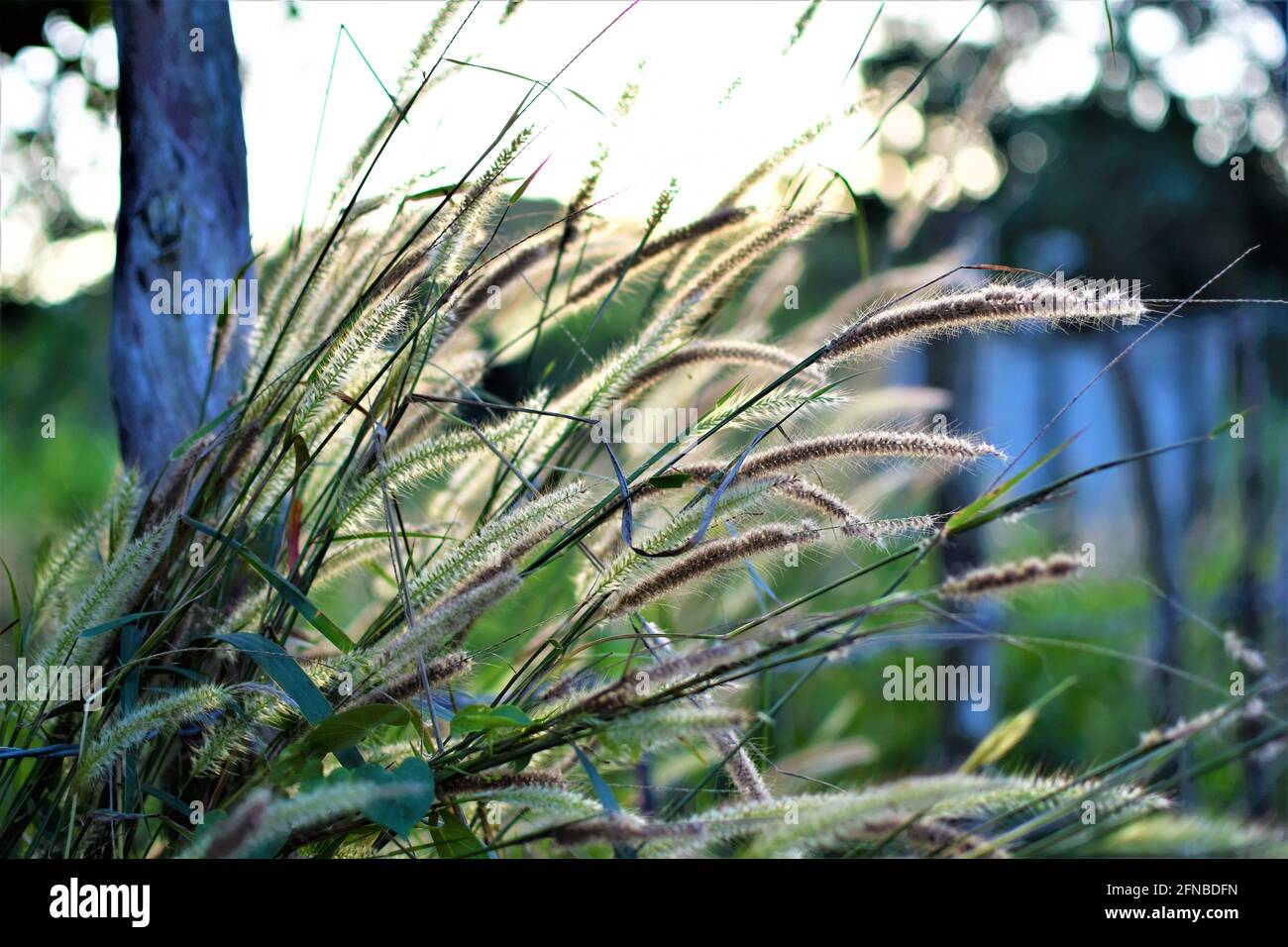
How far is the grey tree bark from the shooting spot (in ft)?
4.65

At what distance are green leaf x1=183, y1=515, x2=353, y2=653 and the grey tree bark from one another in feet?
1.49

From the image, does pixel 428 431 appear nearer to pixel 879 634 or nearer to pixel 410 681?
pixel 410 681

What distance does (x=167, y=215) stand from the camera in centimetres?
142

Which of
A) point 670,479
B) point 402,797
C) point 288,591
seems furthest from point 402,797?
point 670,479

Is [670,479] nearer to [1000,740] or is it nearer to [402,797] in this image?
[402,797]

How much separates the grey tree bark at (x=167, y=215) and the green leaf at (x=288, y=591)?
453mm

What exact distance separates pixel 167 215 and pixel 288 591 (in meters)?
0.75

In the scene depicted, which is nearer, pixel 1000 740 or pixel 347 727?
pixel 347 727

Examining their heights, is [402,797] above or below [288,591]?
below

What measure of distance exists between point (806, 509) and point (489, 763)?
41 centimetres

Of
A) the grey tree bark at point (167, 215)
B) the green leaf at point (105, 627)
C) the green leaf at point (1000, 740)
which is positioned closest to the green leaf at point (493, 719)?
the green leaf at point (105, 627)

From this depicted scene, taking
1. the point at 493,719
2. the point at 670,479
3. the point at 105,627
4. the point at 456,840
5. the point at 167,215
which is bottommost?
the point at 456,840

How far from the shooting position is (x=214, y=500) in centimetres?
115

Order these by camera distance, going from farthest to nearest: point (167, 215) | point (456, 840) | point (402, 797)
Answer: point (167, 215)
point (456, 840)
point (402, 797)
